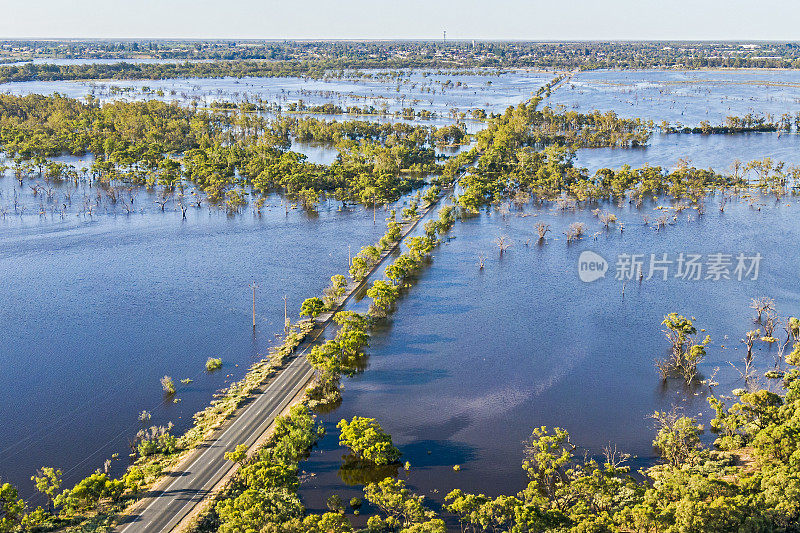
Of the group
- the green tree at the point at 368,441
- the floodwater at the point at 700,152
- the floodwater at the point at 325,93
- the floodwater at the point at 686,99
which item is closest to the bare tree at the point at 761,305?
the green tree at the point at 368,441

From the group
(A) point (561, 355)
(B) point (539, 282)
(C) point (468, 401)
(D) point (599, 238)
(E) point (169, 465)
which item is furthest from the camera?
(D) point (599, 238)

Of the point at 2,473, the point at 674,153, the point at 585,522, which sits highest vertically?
the point at 674,153

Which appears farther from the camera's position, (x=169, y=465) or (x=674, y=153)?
(x=674, y=153)

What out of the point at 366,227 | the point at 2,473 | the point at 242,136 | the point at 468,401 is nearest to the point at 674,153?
the point at 366,227

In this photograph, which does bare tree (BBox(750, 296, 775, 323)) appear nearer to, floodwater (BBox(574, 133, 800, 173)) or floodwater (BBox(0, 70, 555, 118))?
floodwater (BBox(574, 133, 800, 173))

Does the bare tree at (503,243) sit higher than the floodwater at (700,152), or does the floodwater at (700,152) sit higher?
the floodwater at (700,152)

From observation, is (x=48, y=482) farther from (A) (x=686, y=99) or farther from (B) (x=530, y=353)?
(A) (x=686, y=99)

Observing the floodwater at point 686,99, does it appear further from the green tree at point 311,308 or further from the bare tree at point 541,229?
the green tree at point 311,308

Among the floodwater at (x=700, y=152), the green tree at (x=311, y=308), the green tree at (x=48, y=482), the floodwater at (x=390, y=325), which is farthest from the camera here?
the floodwater at (x=700, y=152)

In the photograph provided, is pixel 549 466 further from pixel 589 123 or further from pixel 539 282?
pixel 589 123
